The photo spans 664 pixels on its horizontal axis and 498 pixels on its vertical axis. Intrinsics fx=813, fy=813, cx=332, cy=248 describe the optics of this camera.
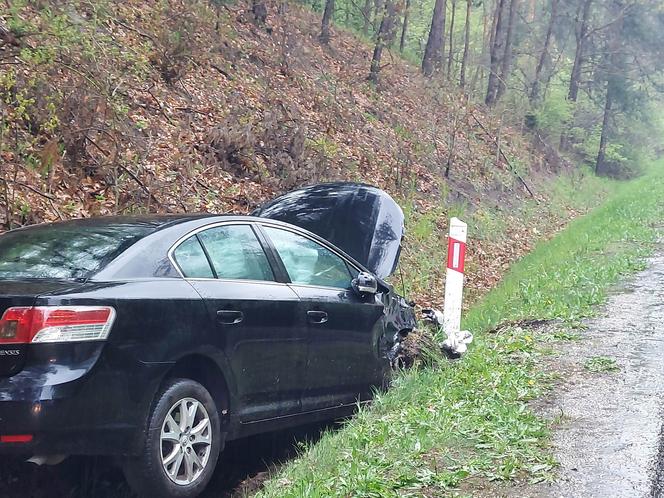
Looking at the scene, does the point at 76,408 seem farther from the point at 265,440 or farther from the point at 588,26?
the point at 588,26

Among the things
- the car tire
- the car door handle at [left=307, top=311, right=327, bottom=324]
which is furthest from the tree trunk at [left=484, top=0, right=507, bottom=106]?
the car tire

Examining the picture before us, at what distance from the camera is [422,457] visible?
4672 millimetres

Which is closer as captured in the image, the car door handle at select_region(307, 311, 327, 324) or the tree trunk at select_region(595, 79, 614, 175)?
the car door handle at select_region(307, 311, 327, 324)

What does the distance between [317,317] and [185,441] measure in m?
1.59

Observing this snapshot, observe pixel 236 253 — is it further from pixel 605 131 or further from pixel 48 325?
pixel 605 131

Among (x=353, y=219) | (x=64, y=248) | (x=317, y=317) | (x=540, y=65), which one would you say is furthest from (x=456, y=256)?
(x=540, y=65)

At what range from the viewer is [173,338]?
447cm

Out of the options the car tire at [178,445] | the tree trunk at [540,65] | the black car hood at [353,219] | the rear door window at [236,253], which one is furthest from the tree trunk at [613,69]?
the car tire at [178,445]

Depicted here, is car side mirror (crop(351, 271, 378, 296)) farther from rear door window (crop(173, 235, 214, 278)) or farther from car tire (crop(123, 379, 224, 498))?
car tire (crop(123, 379, 224, 498))

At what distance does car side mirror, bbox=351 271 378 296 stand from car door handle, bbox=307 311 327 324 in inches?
22.5

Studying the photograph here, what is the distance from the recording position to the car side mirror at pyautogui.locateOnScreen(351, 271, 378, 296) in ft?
21.1

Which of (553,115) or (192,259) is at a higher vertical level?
(553,115)

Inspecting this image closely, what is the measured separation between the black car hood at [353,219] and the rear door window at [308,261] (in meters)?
1.24

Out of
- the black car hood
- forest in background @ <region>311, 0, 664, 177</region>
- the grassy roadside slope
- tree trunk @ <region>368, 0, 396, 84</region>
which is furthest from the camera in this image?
forest in background @ <region>311, 0, 664, 177</region>
